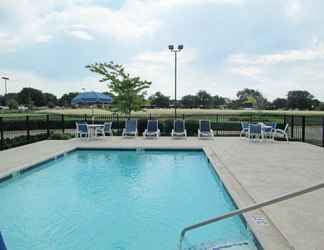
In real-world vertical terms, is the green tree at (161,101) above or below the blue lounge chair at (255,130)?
above

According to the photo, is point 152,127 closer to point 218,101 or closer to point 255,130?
point 255,130

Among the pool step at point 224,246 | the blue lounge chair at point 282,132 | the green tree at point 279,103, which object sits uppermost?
the green tree at point 279,103

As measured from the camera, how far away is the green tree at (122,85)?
17078 millimetres

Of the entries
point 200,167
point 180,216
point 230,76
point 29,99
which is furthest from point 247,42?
point 29,99

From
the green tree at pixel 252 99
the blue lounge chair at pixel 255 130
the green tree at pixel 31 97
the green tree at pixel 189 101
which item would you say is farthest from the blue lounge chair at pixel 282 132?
the green tree at pixel 31 97

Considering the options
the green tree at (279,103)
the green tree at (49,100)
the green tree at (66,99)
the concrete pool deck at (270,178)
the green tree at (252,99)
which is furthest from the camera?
the green tree at (49,100)

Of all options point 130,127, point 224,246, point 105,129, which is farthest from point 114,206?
point 105,129

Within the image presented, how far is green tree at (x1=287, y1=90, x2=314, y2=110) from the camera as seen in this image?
209 ft

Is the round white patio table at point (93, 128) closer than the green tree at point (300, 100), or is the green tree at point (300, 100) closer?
the round white patio table at point (93, 128)

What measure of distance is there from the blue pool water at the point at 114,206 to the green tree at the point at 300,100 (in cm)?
6050

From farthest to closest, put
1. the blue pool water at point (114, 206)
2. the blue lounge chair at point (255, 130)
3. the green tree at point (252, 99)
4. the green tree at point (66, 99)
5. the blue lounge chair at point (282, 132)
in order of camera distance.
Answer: the green tree at point (66, 99) < the green tree at point (252, 99) < the blue lounge chair at point (282, 132) < the blue lounge chair at point (255, 130) < the blue pool water at point (114, 206)

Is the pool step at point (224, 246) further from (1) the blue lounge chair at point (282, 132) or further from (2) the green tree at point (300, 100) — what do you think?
(2) the green tree at point (300, 100)

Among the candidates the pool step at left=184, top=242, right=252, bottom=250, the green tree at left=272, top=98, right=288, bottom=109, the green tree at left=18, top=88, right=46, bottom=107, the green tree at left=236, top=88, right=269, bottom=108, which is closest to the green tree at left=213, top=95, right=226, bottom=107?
the green tree at left=236, top=88, right=269, bottom=108

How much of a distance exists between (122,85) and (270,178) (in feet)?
39.1
